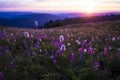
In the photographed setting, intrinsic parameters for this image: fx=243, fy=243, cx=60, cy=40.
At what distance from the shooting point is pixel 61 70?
5184mm

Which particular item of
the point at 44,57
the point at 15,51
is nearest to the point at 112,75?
the point at 44,57

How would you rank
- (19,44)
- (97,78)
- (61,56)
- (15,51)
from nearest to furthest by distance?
(97,78) < (61,56) < (15,51) < (19,44)

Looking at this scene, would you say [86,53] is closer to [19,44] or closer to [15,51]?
[15,51]

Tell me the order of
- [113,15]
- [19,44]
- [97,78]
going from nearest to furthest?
1. [97,78]
2. [19,44]
3. [113,15]

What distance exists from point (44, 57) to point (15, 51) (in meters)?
2.22

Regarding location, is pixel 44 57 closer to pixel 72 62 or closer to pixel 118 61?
pixel 72 62

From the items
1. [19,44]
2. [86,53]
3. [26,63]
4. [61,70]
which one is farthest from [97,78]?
[19,44]

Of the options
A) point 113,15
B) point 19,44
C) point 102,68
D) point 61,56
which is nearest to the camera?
point 102,68

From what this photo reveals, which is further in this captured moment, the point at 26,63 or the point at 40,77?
the point at 26,63

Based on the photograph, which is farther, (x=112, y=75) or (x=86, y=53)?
(x=86, y=53)

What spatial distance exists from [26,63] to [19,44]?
10.7ft

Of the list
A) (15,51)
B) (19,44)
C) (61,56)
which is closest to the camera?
(61,56)

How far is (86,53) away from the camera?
6.16 meters

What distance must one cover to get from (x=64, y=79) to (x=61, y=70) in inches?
16.3
